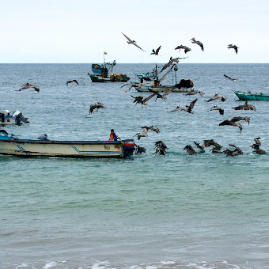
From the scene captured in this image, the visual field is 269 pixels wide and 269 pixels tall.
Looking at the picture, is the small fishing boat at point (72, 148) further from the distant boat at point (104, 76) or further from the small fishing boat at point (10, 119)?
the distant boat at point (104, 76)

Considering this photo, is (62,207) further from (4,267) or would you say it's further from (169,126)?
(169,126)

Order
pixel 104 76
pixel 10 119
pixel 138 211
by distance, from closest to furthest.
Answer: pixel 138 211 → pixel 10 119 → pixel 104 76

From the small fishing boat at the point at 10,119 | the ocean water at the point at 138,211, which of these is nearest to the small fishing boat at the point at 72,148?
the ocean water at the point at 138,211

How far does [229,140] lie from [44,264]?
90.2ft

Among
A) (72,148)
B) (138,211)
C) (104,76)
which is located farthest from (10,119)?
(104,76)

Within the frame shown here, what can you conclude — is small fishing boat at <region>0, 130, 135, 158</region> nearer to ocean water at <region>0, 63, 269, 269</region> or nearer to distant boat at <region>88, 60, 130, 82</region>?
ocean water at <region>0, 63, 269, 269</region>

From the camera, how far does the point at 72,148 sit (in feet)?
89.9

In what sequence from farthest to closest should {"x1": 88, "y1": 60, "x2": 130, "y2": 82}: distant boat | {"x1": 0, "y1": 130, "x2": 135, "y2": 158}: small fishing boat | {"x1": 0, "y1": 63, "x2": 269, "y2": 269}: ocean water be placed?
{"x1": 88, "y1": 60, "x2": 130, "y2": 82}: distant boat < {"x1": 0, "y1": 130, "x2": 135, "y2": 158}: small fishing boat < {"x1": 0, "y1": 63, "x2": 269, "y2": 269}: ocean water

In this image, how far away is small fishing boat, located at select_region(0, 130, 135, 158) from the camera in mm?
27203

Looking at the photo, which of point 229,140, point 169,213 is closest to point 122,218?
point 169,213

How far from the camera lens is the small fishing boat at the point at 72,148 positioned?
27.2 meters

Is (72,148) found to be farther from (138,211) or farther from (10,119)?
(10,119)

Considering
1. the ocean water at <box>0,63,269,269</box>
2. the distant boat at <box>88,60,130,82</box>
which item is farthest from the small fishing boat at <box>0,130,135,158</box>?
the distant boat at <box>88,60,130,82</box>

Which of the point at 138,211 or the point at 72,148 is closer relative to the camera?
the point at 138,211
